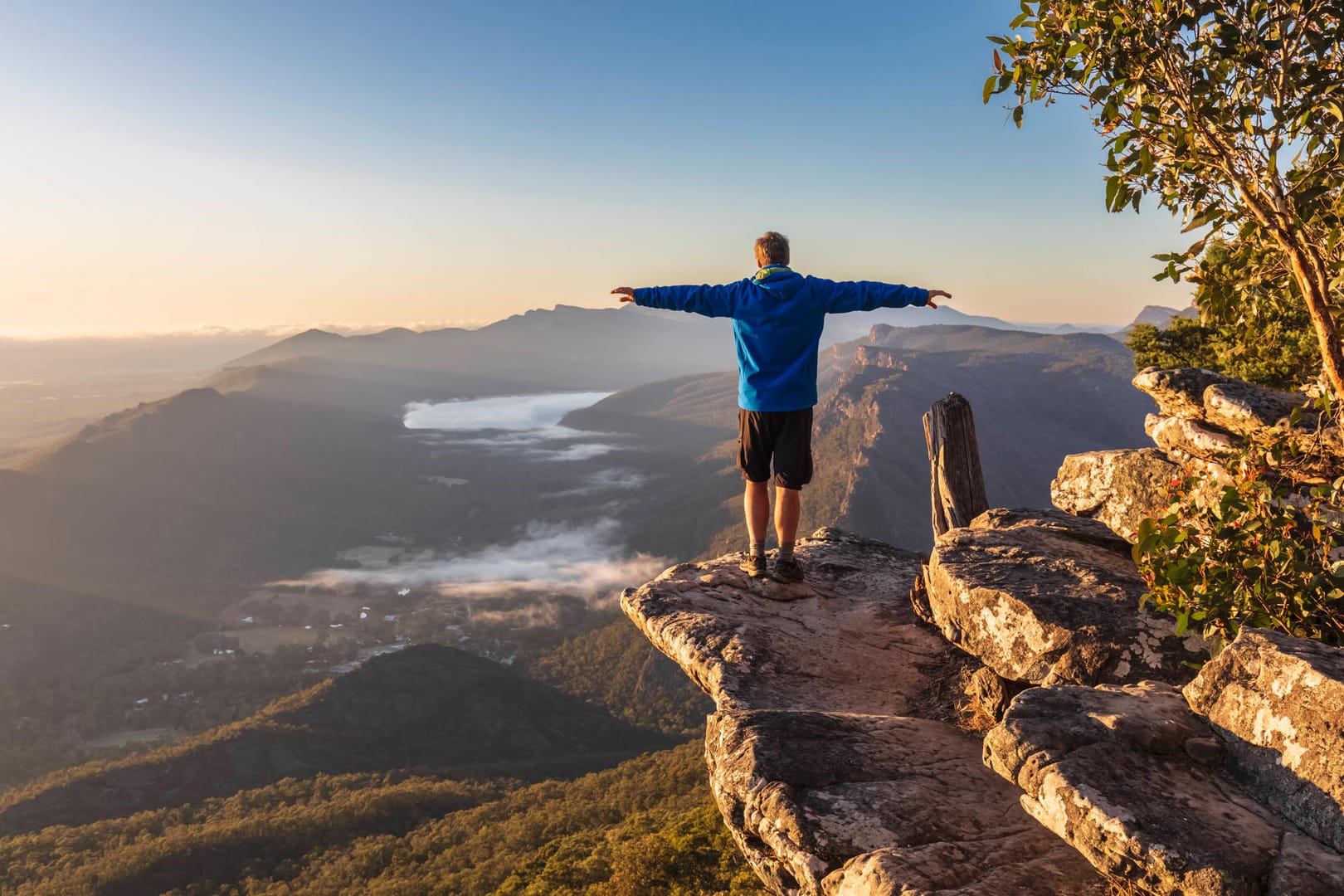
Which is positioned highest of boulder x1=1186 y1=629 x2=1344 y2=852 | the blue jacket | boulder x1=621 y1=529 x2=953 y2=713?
the blue jacket

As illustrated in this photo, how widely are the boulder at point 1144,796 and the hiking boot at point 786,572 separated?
4.69 meters

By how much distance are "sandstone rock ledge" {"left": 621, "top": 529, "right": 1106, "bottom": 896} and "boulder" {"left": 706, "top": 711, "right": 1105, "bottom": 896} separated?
0.04 feet

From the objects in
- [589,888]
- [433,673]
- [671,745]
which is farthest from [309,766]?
[589,888]

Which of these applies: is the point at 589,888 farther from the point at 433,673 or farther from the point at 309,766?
the point at 433,673

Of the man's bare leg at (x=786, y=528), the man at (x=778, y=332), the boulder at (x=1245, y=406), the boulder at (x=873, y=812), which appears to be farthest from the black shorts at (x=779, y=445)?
the boulder at (x=1245, y=406)

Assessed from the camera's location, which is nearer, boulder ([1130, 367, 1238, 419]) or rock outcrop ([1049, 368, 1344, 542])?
rock outcrop ([1049, 368, 1344, 542])

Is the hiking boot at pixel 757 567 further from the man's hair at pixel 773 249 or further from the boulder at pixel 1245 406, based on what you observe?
the boulder at pixel 1245 406

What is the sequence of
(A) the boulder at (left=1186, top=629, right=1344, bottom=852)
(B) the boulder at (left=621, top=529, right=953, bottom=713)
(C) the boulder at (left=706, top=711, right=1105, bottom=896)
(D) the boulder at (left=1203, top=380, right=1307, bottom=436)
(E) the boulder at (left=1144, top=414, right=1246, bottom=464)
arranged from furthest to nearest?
(E) the boulder at (left=1144, top=414, right=1246, bottom=464)
(D) the boulder at (left=1203, top=380, right=1307, bottom=436)
(B) the boulder at (left=621, top=529, right=953, bottom=713)
(C) the boulder at (left=706, top=711, right=1105, bottom=896)
(A) the boulder at (left=1186, top=629, right=1344, bottom=852)

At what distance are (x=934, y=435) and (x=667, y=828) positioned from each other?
5120 centimetres

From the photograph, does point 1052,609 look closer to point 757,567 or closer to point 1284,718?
point 1284,718

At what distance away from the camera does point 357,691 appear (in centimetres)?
15112

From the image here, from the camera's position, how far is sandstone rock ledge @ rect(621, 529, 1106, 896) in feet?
16.8

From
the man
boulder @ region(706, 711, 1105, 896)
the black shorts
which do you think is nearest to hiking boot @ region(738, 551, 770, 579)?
the man

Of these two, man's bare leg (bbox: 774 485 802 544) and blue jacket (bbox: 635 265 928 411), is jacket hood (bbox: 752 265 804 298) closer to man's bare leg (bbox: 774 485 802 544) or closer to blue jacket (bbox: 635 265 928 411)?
blue jacket (bbox: 635 265 928 411)
